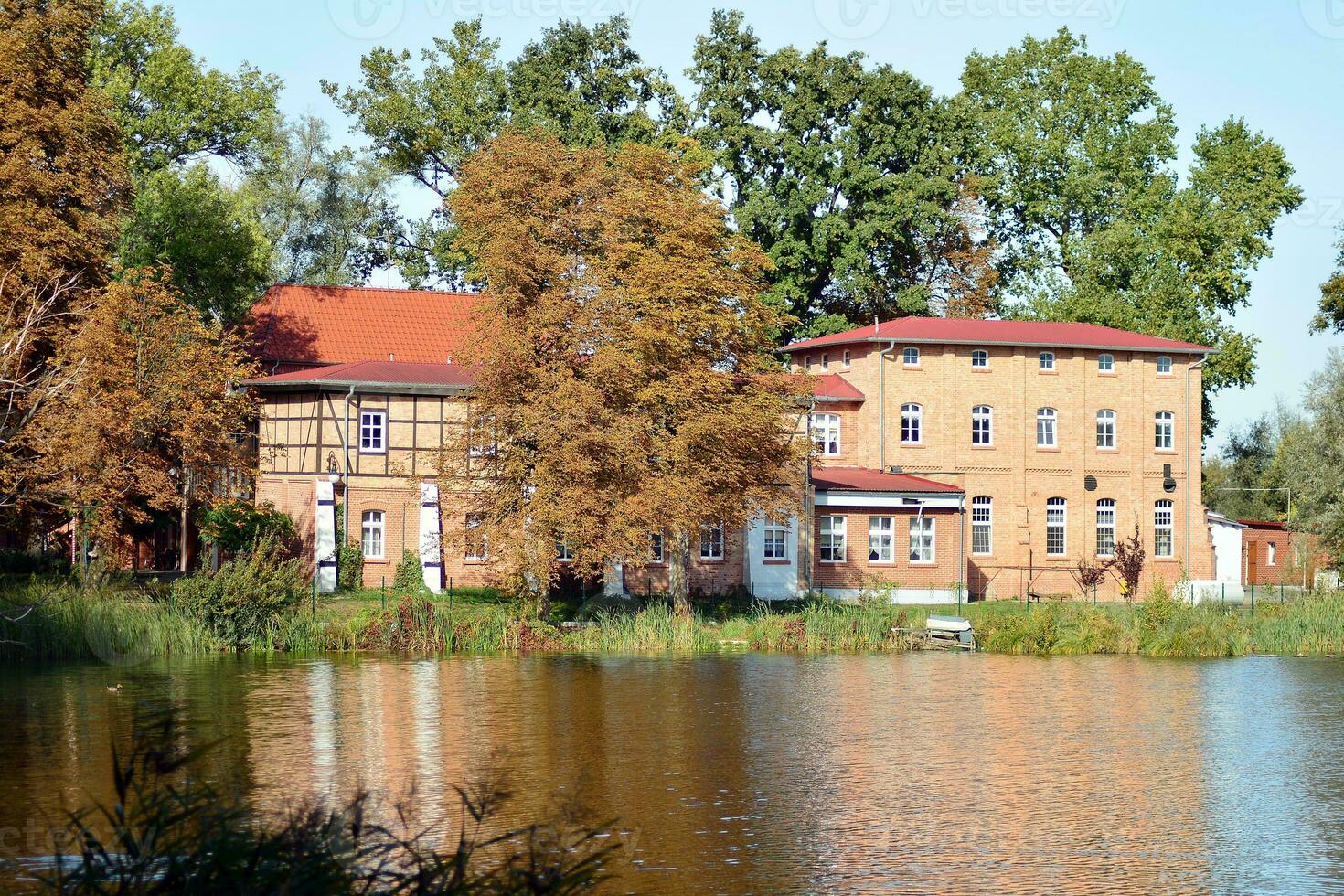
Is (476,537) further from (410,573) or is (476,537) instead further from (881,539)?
(881,539)

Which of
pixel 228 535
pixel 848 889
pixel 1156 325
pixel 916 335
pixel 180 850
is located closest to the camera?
pixel 180 850

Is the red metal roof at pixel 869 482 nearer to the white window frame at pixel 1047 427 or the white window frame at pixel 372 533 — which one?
the white window frame at pixel 1047 427

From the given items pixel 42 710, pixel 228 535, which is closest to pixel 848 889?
pixel 42 710

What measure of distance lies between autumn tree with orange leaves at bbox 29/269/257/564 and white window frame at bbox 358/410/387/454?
164 inches

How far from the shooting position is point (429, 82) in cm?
6341

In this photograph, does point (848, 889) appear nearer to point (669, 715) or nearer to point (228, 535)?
point (669, 715)

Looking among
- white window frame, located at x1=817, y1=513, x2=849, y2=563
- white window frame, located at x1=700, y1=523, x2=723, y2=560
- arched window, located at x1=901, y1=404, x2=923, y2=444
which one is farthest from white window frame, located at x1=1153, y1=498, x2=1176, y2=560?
white window frame, located at x1=700, y1=523, x2=723, y2=560

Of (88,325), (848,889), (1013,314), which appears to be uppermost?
(1013,314)

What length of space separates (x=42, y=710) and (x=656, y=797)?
11.8 metres

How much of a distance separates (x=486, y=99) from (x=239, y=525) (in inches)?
946

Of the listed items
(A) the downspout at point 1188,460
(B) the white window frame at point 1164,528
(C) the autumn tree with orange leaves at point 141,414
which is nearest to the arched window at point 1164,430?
(A) the downspout at point 1188,460

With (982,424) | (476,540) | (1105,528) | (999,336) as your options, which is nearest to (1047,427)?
(982,424)

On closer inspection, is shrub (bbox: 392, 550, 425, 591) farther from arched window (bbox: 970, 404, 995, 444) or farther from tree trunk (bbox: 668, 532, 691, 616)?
arched window (bbox: 970, 404, 995, 444)

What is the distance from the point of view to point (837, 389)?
5594cm
